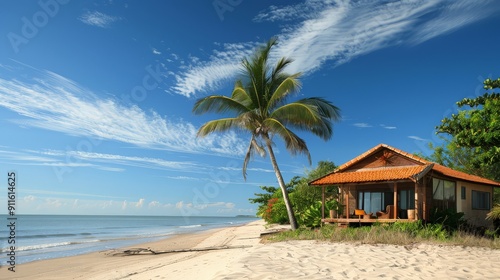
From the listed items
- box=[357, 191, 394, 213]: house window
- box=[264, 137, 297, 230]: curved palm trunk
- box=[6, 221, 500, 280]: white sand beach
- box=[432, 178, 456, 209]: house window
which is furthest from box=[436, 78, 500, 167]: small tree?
box=[264, 137, 297, 230]: curved palm trunk

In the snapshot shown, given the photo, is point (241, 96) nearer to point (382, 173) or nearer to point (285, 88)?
point (285, 88)

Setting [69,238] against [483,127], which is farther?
[69,238]

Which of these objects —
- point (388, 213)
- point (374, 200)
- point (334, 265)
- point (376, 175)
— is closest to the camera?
point (334, 265)

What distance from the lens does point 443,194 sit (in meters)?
20.0

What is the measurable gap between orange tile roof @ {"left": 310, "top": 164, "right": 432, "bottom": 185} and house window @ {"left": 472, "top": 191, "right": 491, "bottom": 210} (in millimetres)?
5495

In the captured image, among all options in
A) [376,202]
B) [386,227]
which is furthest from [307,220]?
[386,227]

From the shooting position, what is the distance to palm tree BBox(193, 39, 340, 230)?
20156mm

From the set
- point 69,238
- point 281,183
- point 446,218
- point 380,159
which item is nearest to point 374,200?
point 380,159

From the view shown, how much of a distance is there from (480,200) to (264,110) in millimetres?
12633

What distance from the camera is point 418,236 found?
575 inches

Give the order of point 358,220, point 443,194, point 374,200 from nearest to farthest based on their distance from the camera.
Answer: point 358,220 < point 443,194 < point 374,200

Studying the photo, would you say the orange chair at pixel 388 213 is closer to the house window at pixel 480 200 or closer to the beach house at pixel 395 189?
the beach house at pixel 395 189

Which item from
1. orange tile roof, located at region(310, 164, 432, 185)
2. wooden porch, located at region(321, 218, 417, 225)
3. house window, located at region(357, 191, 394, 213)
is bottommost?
wooden porch, located at region(321, 218, 417, 225)

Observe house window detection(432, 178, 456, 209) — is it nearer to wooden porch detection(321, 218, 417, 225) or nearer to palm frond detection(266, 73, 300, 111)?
wooden porch detection(321, 218, 417, 225)
